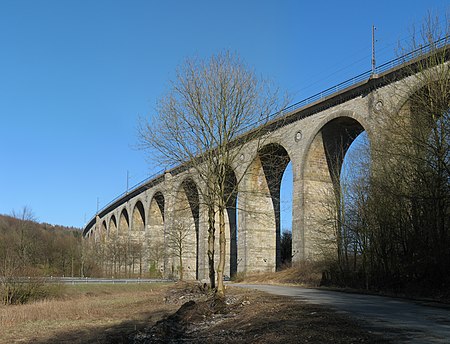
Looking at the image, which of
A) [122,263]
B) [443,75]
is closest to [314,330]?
[443,75]

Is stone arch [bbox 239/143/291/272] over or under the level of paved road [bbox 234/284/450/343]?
over

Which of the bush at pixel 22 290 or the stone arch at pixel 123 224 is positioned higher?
the stone arch at pixel 123 224

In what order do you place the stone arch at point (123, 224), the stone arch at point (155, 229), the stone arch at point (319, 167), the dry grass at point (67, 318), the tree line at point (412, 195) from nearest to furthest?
the dry grass at point (67, 318)
the tree line at point (412, 195)
the stone arch at point (319, 167)
the stone arch at point (155, 229)
the stone arch at point (123, 224)

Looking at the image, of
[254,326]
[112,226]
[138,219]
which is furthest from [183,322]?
[112,226]

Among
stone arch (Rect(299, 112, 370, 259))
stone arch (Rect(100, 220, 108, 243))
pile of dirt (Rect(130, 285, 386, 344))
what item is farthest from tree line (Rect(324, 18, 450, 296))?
stone arch (Rect(100, 220, 108, 243))

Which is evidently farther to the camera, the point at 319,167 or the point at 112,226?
the point at 112,226

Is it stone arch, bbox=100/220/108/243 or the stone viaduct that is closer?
the stone viaduct

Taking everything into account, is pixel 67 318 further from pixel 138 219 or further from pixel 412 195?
pixel 138 219

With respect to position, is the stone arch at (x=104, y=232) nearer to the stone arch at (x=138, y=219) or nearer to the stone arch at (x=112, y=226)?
the stone arch at (x=112, y=226)

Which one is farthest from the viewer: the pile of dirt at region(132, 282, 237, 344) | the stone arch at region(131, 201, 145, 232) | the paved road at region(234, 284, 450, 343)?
the stone arch at region(131, 201, 145, 232)

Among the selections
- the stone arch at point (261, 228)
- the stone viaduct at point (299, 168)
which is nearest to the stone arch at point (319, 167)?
the stone viaduct at point (299, 168)

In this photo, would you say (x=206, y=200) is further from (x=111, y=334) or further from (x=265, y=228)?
(x=265, y=228)

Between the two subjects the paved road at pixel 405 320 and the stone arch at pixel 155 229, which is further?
the stone arch at pixel 155 229

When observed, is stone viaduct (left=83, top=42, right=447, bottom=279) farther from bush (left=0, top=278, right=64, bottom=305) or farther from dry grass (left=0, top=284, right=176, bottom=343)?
bush (left=0, top=278, right=64, bottom=305)
